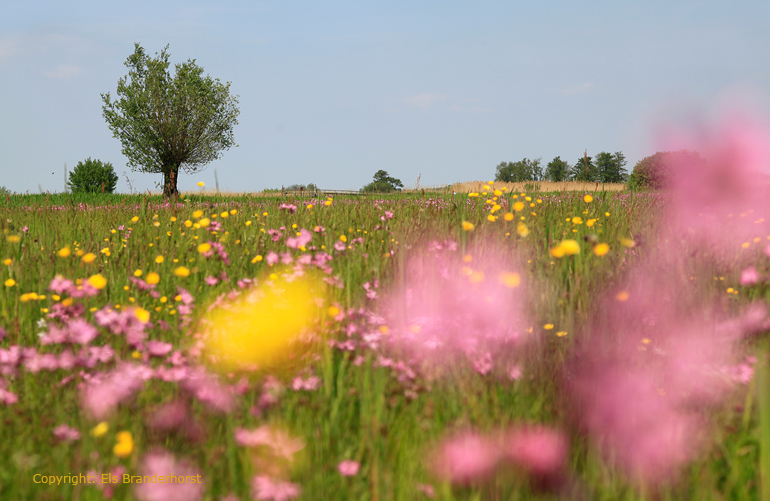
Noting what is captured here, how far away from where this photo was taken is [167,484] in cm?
150

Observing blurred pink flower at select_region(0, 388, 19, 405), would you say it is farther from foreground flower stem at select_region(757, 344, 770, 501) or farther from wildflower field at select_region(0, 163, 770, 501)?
foreground flower stem at select_region(757, 344, 770, 501)

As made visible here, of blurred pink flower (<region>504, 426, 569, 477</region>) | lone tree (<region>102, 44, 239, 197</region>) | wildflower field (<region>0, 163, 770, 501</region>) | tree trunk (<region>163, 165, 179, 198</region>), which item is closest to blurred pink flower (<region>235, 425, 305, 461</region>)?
wildflower field (<region>0, 163, 770, 501</region>)

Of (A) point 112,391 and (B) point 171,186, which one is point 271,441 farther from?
(B) point 171,186

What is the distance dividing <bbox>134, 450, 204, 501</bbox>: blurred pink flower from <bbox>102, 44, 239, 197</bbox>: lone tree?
36.5 meters

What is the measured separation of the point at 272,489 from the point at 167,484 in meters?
0.35

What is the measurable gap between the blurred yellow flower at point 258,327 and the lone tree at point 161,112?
3544cm

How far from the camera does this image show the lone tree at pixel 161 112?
113 feet

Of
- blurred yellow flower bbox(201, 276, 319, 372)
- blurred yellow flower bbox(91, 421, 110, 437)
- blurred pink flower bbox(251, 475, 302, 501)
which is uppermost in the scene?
blurred yellow flower bbox(201, 276, 319, 372)

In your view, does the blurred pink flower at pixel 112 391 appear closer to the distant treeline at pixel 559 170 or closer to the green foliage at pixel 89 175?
the green foliage at pixel 89 175

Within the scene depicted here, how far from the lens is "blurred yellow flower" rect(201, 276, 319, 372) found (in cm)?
235

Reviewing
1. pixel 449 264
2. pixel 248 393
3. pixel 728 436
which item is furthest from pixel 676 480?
pixel 449 264

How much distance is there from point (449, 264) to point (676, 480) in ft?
6.55

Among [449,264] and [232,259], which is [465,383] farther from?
[232,259]

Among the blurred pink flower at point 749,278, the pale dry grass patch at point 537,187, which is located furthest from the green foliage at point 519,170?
the blurred pink flower at point 749,278
